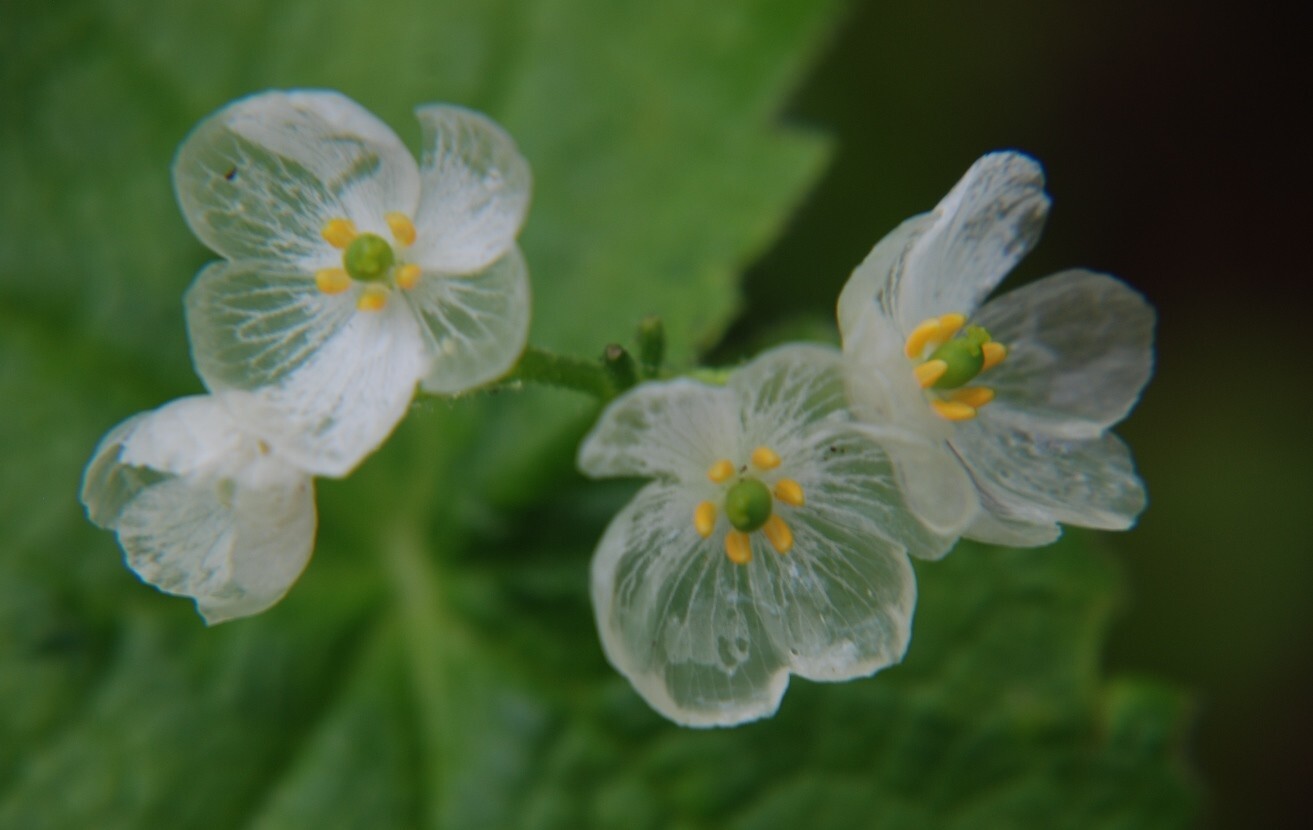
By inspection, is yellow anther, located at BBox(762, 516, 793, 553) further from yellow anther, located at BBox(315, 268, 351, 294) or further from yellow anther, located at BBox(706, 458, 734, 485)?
yellow anther, located at BBox(315, 268, 351, 294)

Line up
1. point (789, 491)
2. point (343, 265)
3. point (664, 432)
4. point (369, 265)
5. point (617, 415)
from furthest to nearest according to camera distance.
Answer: point (343, 265)
point (369, 265)
point (789, 491)
point (664, 432)
point (617, 415)

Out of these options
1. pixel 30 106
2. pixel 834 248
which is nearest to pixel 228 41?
pixel 30 106

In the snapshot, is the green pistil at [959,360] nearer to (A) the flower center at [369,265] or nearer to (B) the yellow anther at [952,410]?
(B) the yellow anther at [952,410]

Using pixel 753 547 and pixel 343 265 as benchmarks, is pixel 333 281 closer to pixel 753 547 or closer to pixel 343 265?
pixel 343 265

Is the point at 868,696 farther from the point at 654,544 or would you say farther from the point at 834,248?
the point at 834,248

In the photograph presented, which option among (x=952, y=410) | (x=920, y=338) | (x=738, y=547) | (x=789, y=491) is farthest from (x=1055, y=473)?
(x=738, y=547)

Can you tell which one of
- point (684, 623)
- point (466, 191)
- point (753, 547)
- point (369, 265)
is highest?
point (466, 191)
